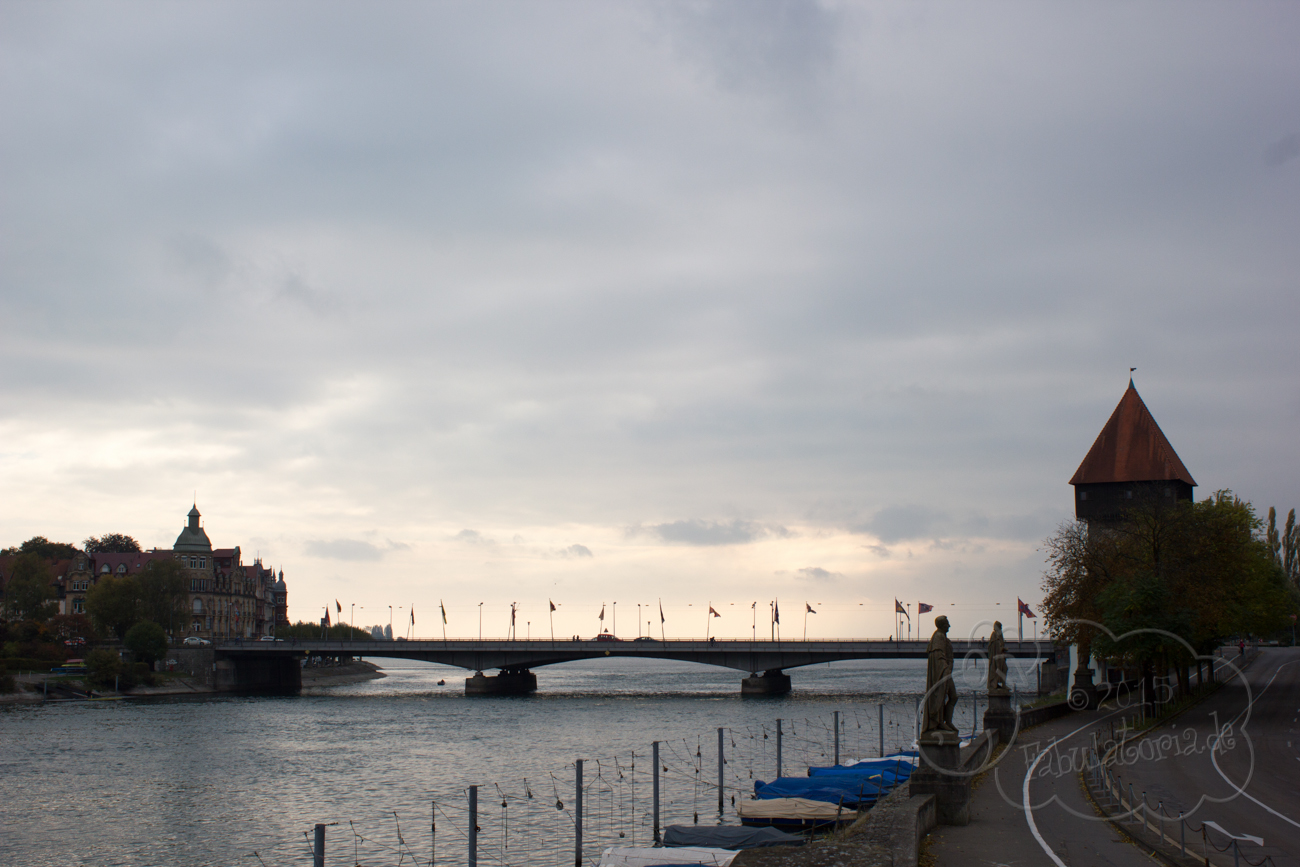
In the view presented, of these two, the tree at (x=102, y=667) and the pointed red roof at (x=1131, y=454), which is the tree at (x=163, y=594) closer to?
the tree at (x=102, y=667)

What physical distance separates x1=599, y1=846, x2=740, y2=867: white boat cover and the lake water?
300 inches

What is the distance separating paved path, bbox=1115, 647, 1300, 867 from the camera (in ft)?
78.5

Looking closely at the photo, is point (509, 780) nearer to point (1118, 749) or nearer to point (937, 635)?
point (1118, 749)

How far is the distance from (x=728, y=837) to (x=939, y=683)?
8.67 m

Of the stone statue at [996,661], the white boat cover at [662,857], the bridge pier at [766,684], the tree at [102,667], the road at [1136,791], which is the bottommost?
the bridge pier at [766,684]

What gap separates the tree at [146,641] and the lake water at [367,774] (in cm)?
1784

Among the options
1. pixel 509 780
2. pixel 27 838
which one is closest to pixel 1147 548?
pixel 509 780

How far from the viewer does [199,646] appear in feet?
438

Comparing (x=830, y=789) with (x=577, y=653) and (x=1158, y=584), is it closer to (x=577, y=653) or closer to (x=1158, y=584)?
(x=1158, y=584)

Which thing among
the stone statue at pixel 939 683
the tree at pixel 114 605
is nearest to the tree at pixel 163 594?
the tree at pixel 114 605

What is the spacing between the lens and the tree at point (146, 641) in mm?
122188

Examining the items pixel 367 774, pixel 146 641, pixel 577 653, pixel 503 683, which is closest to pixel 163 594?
pixel 146 641

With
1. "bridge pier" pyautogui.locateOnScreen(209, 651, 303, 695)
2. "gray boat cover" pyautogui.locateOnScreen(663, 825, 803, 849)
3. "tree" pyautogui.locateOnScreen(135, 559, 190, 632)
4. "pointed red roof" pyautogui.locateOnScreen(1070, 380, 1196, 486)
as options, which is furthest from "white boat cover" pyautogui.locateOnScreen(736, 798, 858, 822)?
"tree" pyautogui.locateOnScreen(135, 559, 190, 632)

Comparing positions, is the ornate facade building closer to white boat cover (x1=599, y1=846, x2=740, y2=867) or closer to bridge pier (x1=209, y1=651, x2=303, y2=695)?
bridge pier (x1=209, y1=651, x2=303, y2=695)
